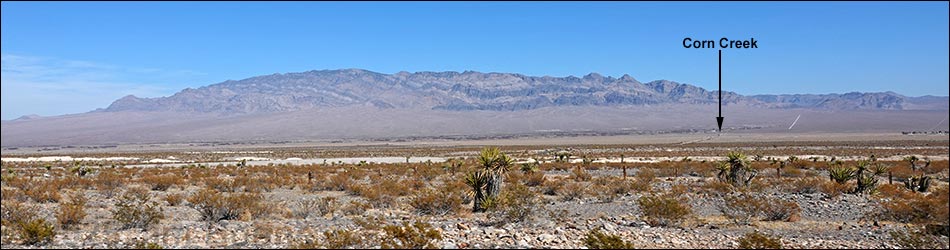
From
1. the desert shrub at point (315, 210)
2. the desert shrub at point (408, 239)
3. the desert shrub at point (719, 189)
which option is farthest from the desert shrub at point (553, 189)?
the desert shrub at point (408, 239)

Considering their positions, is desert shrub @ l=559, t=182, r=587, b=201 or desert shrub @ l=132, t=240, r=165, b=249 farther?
desert shrub @ l=559, t=182, r=587, b=201

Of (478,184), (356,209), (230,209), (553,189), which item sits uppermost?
(478,184)

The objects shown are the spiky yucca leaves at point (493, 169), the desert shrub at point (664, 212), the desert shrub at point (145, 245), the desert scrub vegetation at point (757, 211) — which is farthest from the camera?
the spiky yucca leaves at point (493, 169)

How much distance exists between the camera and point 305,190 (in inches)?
Result: 1126

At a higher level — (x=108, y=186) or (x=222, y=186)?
(x=108, y=186)

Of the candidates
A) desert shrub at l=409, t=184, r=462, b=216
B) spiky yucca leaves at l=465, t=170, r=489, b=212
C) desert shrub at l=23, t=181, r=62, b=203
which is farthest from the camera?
desert shrub at l=23, t=181, r=62, b=203

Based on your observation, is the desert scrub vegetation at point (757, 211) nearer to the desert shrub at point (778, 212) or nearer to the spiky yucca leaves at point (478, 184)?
the desert shrub at point (778, 212)

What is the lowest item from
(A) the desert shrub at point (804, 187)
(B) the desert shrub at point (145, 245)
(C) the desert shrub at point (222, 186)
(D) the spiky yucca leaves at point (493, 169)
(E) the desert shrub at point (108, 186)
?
(C) the desert shrub at point (222, 186)

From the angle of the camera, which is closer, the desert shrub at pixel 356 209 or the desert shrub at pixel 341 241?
the desert shrub at pixel 341 241

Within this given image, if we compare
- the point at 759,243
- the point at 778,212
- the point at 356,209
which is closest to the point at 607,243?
the point at 759,243

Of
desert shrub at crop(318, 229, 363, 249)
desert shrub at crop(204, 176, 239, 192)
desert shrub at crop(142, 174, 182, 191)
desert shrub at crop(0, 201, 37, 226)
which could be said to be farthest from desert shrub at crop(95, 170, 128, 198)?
desert shrub at crop(318, 229, 363, 249)

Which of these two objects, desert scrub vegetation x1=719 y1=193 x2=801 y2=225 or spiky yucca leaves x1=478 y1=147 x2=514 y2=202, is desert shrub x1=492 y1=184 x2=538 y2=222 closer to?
spiky yucca leaves x1=478 y1=147 x2=514 y2=202

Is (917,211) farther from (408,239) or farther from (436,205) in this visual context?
(408,239)

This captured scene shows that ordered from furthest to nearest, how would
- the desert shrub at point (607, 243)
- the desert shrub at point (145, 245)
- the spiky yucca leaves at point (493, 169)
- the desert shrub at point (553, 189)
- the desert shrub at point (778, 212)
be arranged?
the desert shrub at point (553, 189) < the spiky yucca leaves at point (493, 169) < the desert shrub at point (778, 212) < the desert shrub at point (145, 245) < the desert shrub at point (607, 243)
